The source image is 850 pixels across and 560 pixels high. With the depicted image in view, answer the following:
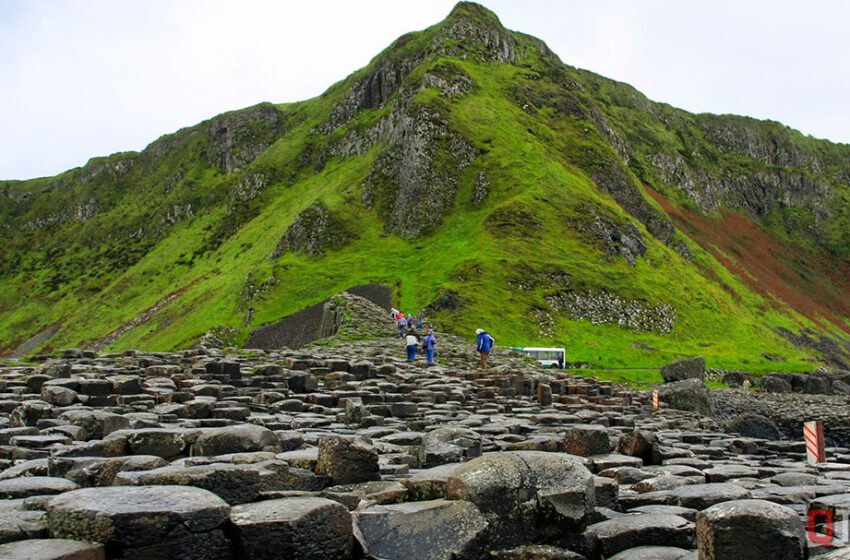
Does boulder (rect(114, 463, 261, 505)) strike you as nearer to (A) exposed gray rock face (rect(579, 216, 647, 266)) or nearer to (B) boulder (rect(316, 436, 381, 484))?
(B) boulder (rect(316, 436, 381, 484))

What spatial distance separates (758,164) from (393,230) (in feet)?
414

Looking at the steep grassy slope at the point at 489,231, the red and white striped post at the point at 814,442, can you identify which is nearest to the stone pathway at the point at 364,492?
the red and white striped post at the point at 814,442

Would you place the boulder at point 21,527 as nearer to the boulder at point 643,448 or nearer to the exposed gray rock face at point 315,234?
the boulder at point 643,448

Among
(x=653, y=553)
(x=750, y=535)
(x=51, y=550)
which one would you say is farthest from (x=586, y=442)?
(x=51, y=550)

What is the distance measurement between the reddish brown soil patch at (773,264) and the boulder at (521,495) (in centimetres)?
11770

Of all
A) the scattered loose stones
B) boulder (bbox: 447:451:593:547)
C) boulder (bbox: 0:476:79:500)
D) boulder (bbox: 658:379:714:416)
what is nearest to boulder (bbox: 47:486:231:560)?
the scattered loose stones

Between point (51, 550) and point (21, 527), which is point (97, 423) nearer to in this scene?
point (21, 527)

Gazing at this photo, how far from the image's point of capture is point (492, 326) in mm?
66562

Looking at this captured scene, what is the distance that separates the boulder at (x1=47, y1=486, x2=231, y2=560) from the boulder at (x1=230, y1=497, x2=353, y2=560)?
0.21 m

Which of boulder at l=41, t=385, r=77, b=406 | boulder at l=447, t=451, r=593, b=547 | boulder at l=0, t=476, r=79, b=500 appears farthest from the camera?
boulder at l=41, t=385, r=77, b=406

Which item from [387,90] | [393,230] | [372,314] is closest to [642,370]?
[372,314]

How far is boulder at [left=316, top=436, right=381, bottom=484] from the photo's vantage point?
1006cm

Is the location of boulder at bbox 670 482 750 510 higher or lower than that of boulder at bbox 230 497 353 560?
lower

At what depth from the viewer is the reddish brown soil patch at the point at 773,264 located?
12888 centimetres
